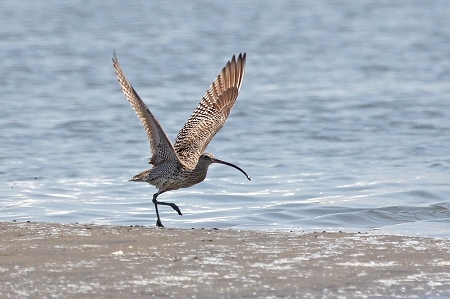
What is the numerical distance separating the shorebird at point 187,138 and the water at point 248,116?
355mm

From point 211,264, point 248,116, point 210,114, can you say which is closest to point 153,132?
point 210,114

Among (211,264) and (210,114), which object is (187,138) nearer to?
(210,114)

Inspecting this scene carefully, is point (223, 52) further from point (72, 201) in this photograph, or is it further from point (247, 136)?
point (72, 201)

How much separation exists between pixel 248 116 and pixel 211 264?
9.02 meters

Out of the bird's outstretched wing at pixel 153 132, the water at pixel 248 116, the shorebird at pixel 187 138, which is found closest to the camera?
the bird's outstretched wing at pixel 153 132

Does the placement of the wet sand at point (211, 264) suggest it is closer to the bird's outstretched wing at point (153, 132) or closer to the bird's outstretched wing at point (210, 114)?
the bird's outstretched wing at point (153, 132)

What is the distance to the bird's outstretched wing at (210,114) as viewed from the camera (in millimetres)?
8570

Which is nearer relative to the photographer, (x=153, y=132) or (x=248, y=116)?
(x=153, y=132)

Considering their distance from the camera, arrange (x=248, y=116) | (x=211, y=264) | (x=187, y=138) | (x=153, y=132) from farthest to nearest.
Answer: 1. (x=248, y=116)
2. (x=187, y=138)
3. (x=153, y=132)
4. (x=211, y=264)

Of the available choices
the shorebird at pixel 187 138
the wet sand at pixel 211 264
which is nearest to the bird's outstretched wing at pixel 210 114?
the shorebird at pixel 187 138

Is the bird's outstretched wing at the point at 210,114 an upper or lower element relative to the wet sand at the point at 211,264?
upper

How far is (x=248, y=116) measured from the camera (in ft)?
47.4

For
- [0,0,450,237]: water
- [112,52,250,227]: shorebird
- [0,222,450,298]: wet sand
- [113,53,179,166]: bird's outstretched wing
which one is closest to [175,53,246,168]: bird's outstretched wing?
[112,52,250,227]: shorebird

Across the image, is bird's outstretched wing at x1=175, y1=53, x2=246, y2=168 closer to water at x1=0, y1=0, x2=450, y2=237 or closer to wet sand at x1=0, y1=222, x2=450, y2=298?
water at x1=0, y1=0, x2=450, y2=237
